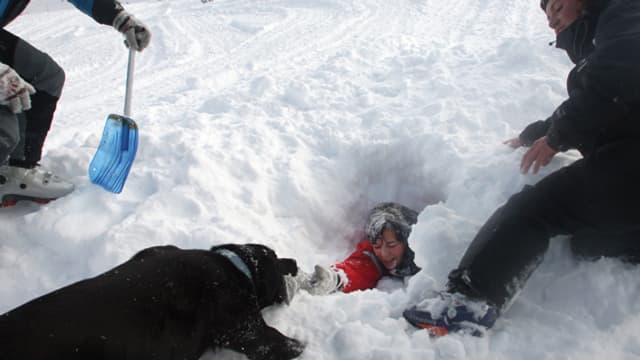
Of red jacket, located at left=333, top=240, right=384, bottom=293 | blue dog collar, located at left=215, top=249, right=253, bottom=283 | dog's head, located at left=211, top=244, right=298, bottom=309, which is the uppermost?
blue dog collar, located at left=215, top=249, right=253, bottom=283

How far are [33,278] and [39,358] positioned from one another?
1.27m

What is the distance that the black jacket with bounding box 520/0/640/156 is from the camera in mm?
1451

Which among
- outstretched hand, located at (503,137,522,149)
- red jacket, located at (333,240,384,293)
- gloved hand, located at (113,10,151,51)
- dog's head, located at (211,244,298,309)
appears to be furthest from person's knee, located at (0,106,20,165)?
outstretched hand, located at (503,137,522,149)

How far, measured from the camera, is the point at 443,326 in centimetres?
152

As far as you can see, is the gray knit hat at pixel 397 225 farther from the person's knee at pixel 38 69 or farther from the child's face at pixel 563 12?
the person's knee at pixel 38 69

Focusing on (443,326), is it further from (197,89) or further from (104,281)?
(197,89)

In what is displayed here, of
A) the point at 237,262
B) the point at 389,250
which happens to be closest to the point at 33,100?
the point at 237,262

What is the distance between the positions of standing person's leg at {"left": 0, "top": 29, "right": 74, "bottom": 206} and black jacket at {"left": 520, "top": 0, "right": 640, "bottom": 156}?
97.0 inches

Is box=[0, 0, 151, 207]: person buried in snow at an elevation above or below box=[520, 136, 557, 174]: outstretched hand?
below

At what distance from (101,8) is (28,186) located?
1.08m

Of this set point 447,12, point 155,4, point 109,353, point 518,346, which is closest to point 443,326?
point 518,346

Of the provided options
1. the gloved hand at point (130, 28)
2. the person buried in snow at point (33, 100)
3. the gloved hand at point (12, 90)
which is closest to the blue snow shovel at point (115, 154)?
the person buried in snow at point (33, 100)

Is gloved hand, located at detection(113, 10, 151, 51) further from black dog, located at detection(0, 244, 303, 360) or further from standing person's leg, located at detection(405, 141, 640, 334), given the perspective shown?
standing person's leg, located at detection(405, 141, 640, 334)

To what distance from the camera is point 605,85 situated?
1.49 metres
